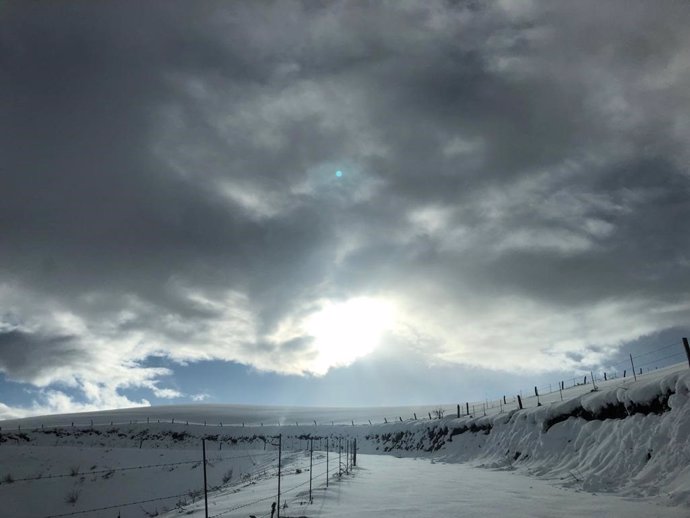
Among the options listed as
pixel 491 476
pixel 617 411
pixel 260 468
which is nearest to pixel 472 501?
pixel 491 476

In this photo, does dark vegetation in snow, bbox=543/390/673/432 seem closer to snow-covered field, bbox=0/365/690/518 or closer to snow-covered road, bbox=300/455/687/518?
snow-covered field, bbox=0/365/690/518

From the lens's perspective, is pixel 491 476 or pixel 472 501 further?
pixel 491 476

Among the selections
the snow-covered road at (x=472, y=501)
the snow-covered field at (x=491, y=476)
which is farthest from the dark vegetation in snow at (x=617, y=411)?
the snow-covered road at (x=472, y=501)

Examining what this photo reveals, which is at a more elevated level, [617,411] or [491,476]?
[617,411]

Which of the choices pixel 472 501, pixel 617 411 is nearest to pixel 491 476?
pixel 617 411

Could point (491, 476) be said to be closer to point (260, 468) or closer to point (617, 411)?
point (617, 411)

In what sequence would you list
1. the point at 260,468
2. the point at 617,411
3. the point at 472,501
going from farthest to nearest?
1. the point at 260,468
2. the point at 617,411
3. the point at 472,501

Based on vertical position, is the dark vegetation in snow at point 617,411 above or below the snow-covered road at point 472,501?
above

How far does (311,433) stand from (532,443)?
60.1 m

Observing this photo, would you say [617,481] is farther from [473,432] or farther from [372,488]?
[473,432]

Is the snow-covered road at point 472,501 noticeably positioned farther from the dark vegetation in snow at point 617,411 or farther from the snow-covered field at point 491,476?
the dark vegetation in snow at point 617,411

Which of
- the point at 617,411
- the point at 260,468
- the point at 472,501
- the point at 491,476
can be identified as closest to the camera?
the point at 472,501

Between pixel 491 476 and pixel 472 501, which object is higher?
pixel 472 501

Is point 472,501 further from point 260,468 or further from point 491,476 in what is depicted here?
point 260,468
